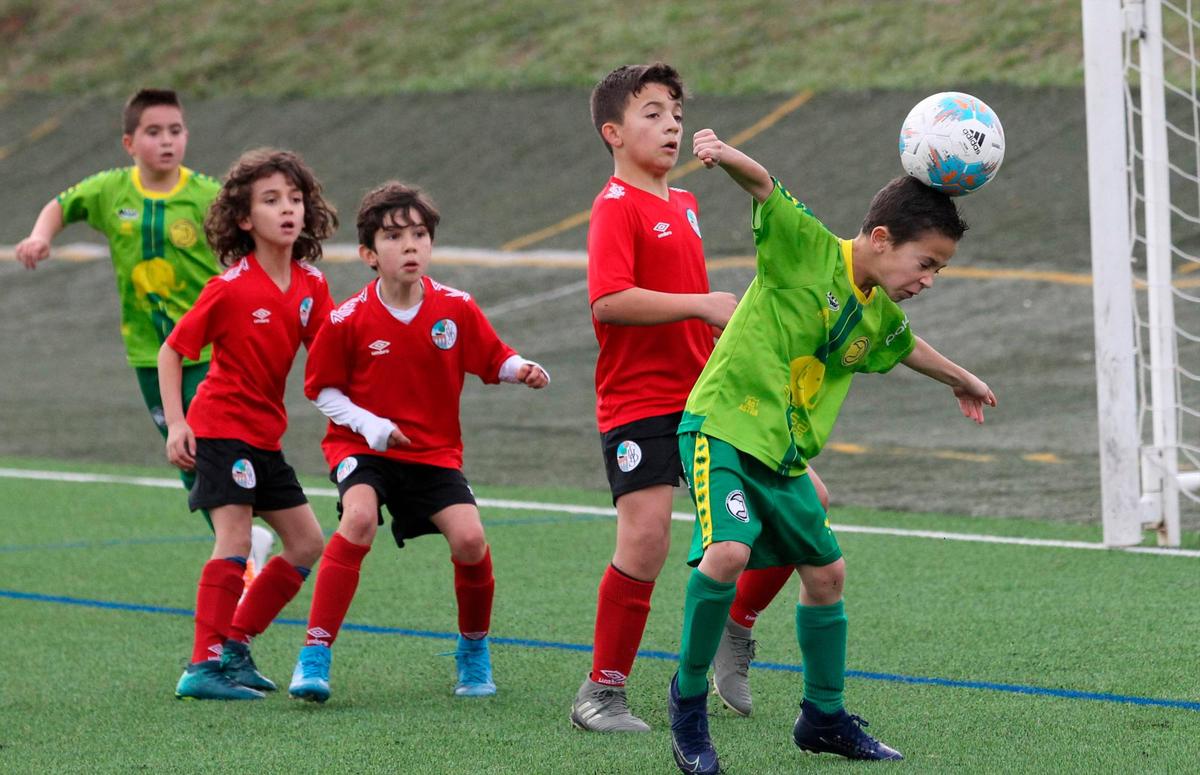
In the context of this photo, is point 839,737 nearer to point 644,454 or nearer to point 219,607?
point 644,454

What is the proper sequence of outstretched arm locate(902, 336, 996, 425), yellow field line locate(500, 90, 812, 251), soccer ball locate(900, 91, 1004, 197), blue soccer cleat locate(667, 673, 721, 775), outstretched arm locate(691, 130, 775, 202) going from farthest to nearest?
yellow field line locate(500, 90, 812, 251)
outstretched arm locate(902, 336, 996, 425)
soccer ball locate(900, 91, 1004, 197)
blue soccer cleat locate(667, 673, 721, 775)
outstretched arm locate(691, 130, 775, 202)

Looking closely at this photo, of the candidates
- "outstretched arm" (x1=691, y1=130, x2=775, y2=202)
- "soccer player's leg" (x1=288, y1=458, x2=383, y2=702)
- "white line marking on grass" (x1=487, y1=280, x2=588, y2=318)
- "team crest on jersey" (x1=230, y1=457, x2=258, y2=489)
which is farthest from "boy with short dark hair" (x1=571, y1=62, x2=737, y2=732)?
"white line marking on grass" (x1=487, y1=280, x2=588, y2=318)

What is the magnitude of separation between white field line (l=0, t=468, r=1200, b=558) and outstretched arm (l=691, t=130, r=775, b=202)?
3.84 m

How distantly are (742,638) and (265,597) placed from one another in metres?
1.59

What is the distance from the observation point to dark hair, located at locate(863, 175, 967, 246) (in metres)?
4.33

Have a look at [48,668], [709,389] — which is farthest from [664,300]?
[48,668]

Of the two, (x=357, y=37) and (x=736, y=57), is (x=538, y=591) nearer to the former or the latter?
(x=736, y=57)

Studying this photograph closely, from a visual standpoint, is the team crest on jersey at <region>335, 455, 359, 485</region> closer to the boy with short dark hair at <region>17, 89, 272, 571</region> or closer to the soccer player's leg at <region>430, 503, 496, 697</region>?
the soccer player's leg at <region>430, 503, 496, 697</region>

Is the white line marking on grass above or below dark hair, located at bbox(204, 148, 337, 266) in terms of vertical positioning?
above

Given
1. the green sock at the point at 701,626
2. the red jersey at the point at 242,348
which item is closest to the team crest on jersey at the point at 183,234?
the red jersey at the point at 242,348

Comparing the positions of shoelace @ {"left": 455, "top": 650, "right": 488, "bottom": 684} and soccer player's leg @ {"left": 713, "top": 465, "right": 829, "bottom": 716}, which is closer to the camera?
soccer player's leg @ {"left": 713, "top": 465, "right": 829, "bottom": 716}

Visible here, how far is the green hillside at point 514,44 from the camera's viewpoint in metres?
22.2

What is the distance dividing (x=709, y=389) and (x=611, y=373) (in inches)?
27.1

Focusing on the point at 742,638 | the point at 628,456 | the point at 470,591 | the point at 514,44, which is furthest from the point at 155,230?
the point at 514,44
